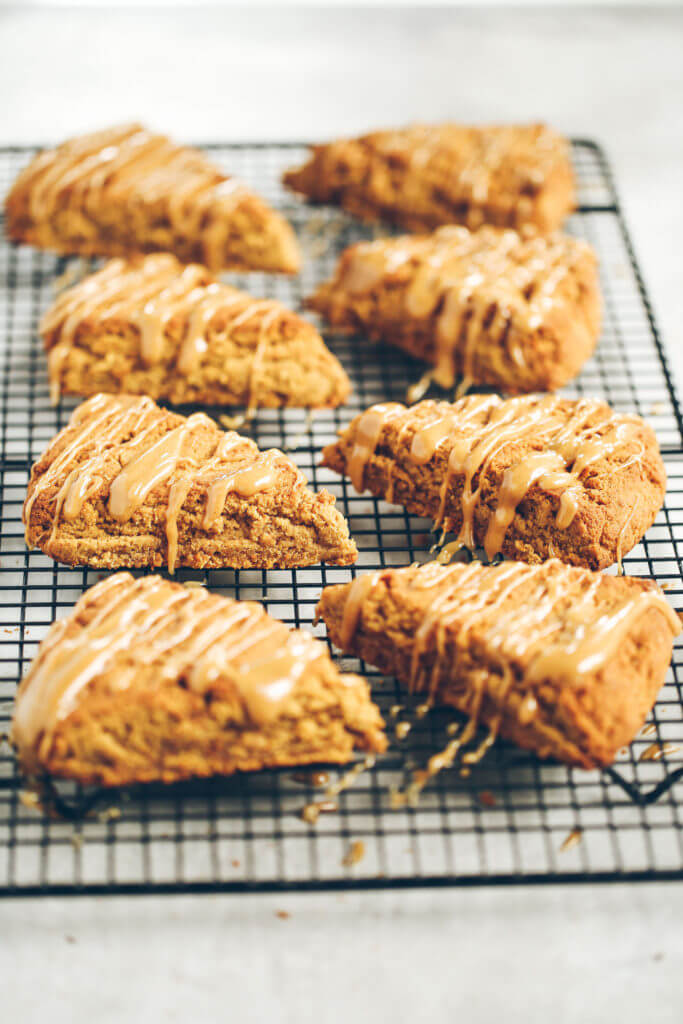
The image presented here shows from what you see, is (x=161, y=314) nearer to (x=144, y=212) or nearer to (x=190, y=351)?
(x=190, y=351)

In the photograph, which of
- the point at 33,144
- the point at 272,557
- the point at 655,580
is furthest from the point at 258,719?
the point at 33,144

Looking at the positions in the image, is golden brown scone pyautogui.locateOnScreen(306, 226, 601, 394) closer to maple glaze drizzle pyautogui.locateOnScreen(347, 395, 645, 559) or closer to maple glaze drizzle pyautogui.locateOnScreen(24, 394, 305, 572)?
maple glaze drizzle pyautogui.locateOnScreen(347, 395, 645, 559)

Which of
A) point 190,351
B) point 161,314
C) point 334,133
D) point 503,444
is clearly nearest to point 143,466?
point 190,351

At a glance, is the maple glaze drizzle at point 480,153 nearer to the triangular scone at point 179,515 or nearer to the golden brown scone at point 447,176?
the golden brown scone at point 447,176

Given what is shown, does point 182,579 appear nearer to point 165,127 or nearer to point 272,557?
point 272,557

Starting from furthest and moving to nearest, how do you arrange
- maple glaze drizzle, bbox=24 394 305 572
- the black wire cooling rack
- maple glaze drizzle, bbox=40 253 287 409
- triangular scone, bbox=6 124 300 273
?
triangular scone, bbox=6 124 300 273 → maple glaze drizzle, bbox=40 253 287 409 → maple glaze drizzle, bbox=24 394 305 572 → the black wire cooling rack

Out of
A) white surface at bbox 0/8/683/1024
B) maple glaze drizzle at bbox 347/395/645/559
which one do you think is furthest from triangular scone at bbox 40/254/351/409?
white surface at bbox 0/8/683/1024
